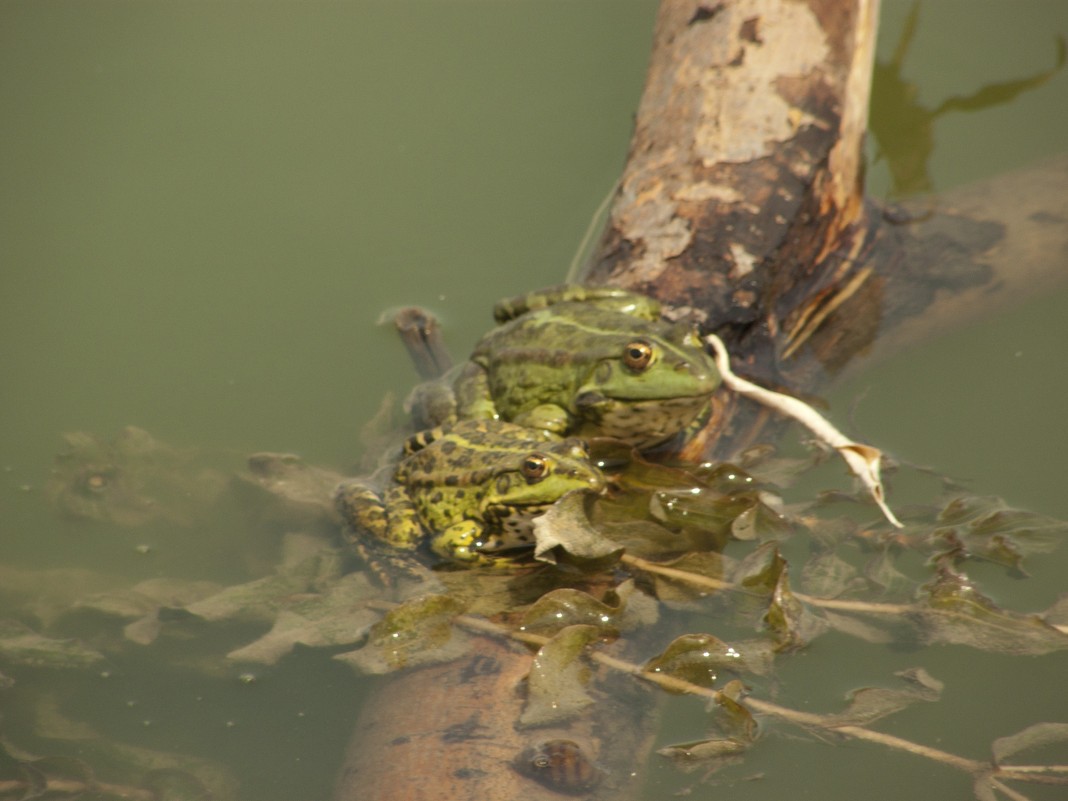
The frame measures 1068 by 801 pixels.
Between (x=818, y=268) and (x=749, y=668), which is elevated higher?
(x=818, y=268)

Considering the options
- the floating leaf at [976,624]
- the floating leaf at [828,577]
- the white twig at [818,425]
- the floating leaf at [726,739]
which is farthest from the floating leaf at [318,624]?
the floating leaf at [976,624]

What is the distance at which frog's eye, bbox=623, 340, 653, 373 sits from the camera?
3.86 meters

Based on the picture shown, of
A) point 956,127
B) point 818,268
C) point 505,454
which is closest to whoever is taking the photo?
point 505,454

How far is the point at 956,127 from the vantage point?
685 cm

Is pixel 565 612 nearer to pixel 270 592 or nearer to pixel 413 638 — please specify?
pixel 413 638

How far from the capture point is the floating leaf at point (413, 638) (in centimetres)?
328

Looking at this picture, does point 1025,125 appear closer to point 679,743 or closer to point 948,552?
point 948,552

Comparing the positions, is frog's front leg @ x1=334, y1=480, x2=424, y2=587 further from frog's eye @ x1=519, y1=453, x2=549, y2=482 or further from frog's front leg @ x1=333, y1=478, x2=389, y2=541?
frog's eye @ x1=519, y1=453, x2=549, y2=482

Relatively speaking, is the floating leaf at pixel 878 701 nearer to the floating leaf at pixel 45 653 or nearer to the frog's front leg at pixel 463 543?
the frog's front leg at pixel 463 543

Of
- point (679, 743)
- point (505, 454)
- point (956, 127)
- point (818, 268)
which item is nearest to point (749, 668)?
point (679, 743)

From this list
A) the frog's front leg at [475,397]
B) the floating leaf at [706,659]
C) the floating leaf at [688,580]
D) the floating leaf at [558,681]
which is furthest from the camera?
the frog's front leg at [475,397]

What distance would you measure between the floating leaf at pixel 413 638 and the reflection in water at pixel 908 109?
4.63 meters

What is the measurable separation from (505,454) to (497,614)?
2.19 ft

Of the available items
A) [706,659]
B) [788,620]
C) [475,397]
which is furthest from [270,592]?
A: [788,620]
